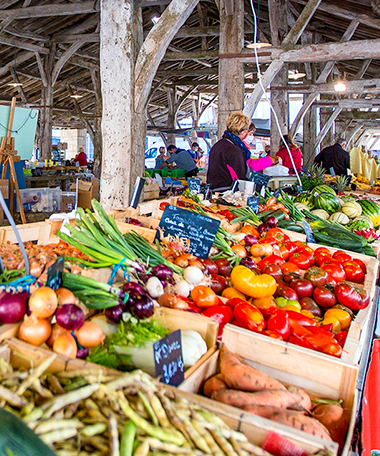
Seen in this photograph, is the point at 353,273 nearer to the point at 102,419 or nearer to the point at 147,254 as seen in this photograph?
the point at 147,254

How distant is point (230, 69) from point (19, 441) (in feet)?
18.1

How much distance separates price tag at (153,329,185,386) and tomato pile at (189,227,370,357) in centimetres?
48

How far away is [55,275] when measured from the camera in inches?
53.7

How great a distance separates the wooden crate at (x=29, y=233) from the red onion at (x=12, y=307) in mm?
1041

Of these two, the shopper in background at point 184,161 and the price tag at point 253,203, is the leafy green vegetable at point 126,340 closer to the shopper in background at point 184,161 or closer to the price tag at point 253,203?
the price tag at point 253,203

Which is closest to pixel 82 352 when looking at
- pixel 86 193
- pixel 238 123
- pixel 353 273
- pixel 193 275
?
pixel 193 275

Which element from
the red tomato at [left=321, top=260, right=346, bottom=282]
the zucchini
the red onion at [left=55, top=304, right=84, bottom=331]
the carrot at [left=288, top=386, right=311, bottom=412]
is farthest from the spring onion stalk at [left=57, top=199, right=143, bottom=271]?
the red tomato at [left=321, top=260, right=346, bottom=282]

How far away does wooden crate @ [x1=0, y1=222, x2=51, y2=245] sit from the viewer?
7.29 feet

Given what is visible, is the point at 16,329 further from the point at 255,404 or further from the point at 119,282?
the point at 255,404

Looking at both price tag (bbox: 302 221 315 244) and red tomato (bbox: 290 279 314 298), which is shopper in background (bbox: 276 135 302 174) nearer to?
price tag (bbox: 302 221 315 244)

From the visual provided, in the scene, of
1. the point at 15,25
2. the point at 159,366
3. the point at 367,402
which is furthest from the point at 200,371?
the point at 15,25

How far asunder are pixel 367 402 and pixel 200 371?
3.62 feet

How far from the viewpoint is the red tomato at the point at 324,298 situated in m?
2.18

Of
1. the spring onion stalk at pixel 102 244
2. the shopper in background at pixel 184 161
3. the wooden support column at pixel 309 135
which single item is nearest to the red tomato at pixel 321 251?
the spring onion stalk at pixel 102 244
